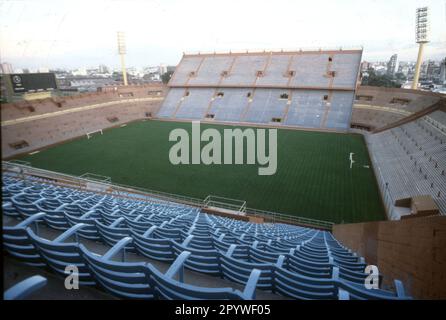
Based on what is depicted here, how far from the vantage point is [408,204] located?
12.6 metres

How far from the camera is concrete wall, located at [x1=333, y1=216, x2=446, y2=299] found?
3896 millimetres

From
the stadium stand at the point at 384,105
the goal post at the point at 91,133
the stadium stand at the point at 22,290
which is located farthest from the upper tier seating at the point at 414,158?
the goal post at the point at 91,133

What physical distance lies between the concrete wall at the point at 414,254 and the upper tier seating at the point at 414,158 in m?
8.35

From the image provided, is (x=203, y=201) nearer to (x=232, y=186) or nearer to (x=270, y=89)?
(x=232, y=186)

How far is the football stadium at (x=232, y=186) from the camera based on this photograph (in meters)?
2.93

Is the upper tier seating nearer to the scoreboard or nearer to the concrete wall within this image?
the concrete wall

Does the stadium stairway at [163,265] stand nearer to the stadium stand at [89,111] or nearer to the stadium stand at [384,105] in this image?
the stadium stand at [89,111]

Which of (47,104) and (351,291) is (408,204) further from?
(47,104)

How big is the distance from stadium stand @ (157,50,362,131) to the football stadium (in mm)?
252

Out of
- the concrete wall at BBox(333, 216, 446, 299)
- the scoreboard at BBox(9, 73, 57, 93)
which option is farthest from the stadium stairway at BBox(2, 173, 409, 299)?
the scoreboard at BBox(9, 73, 57, 93)

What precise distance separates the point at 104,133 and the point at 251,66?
26.5 metres

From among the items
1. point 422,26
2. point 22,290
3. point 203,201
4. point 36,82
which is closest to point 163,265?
point 22,290

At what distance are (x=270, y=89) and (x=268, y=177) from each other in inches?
989
